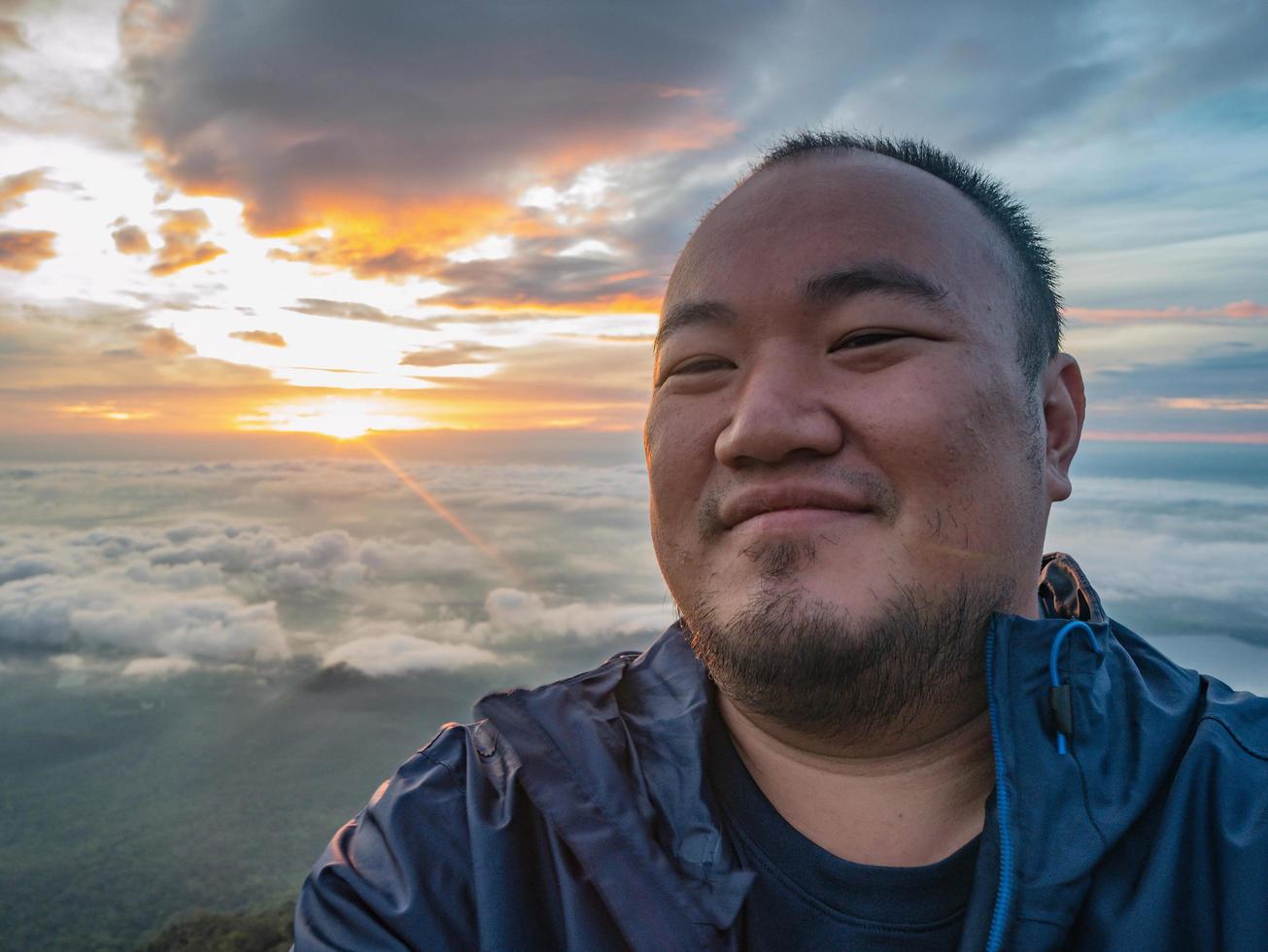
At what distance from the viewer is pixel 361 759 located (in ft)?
460

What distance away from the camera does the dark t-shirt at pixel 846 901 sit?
7.33 ft

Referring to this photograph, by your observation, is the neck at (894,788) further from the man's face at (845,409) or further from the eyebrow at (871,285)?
the eyebrow at (871,285)

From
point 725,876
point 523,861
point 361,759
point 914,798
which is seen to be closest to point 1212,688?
point 914,798

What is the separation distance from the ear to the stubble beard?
2.12ft

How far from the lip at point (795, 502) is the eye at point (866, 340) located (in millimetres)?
492

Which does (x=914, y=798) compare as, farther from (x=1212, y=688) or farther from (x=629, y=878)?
(x=1212, y=688)

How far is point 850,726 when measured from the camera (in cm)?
244

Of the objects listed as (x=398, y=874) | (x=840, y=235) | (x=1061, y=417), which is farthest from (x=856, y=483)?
(x=398, y=874)

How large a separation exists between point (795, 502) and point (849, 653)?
460mm

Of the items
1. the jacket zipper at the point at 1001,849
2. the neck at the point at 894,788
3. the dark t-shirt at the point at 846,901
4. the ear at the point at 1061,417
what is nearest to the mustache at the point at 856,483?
the jacket zipper at the point at 1001,849

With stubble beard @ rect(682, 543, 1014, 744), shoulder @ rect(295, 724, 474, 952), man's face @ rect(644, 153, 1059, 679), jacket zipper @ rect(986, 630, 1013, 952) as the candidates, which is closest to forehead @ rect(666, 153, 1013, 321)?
man's face @ rect(644, 153, 1059, 679)

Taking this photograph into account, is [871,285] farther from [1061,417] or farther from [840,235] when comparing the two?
[1061,417]

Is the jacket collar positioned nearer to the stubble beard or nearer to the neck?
the stubble beard

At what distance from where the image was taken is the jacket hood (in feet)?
7.03
